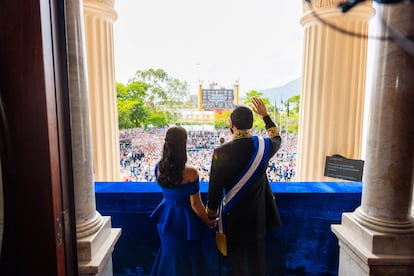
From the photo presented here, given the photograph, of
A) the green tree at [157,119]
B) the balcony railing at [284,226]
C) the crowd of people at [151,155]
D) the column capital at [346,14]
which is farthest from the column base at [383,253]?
the green tree at [157,119]

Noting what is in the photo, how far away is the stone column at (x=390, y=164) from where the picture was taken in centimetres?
171

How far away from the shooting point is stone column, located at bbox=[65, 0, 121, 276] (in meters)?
1.69

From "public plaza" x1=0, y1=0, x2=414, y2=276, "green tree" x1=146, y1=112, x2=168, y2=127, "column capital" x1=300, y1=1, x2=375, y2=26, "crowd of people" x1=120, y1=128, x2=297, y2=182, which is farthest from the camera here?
"green tree" x1=146, y1=112, x2=168, y2=127

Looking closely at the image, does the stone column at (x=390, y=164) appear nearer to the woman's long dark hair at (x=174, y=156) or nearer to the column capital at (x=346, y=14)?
the woman's long dark hair at (x=174, y=156)

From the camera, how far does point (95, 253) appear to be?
1.80m

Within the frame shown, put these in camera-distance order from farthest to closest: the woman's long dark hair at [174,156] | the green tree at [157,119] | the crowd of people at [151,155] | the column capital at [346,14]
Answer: the green tree at [157,119]
the crowd of people at [151,155]
the column capital at [346,14]
the woman's long dark hair at [174,156]

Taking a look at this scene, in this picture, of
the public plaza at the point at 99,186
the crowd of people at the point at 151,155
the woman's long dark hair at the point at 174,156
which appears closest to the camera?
the public plaza at the point at 99,186

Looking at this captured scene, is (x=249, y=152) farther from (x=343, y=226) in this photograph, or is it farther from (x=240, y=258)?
(x=343, y=226)

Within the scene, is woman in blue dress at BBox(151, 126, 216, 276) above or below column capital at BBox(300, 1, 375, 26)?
below

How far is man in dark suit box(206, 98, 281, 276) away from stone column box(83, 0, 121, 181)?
4012 millimetres

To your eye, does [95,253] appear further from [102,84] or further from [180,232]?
[102,84]

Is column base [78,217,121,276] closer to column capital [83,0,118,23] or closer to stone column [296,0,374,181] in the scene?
column capital [83,0,118,23]

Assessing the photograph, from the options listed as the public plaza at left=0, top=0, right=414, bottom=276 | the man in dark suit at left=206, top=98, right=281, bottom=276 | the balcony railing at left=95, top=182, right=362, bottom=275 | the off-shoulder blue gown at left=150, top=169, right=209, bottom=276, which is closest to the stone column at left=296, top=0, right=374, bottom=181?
the public plaza at left=0, top=0, right=414, bottom=276

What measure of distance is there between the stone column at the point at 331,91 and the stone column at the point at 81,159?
14.0ft
